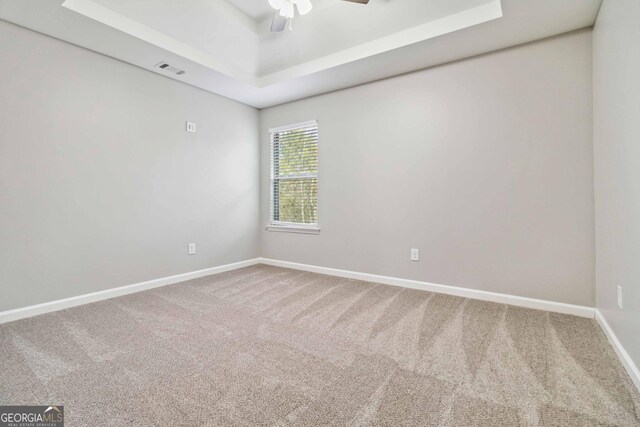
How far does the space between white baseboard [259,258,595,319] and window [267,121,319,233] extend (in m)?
0.60

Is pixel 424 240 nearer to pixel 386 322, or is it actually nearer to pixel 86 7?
pixel 386 322

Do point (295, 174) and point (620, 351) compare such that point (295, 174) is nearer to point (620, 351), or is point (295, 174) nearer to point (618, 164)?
point (618, 164)

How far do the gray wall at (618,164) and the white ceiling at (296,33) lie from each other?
1.71 feet

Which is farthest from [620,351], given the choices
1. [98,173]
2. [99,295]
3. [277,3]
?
[98,173]

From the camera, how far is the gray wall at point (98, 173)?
89.1 inches

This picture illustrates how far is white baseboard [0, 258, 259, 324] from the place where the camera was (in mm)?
2262

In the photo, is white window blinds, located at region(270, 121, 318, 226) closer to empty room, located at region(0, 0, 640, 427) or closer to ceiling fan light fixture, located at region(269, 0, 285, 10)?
empty room, located at region(0, 0, 640, 427)

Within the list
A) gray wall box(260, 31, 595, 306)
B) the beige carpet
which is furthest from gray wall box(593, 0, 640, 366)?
the beige carpet

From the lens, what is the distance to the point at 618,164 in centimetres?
172

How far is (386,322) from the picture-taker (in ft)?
7.34

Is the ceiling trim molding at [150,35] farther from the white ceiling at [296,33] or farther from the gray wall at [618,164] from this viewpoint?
the gray wall at [618,164]

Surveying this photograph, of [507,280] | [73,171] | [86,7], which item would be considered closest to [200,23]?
[86,7]

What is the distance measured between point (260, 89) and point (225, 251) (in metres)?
2.23

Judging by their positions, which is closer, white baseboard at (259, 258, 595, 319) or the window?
white baseboard at (259, 258, 595, 319)
